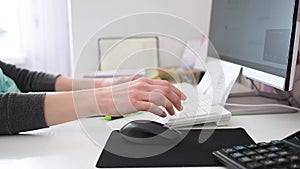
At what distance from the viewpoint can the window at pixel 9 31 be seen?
4.74 ft

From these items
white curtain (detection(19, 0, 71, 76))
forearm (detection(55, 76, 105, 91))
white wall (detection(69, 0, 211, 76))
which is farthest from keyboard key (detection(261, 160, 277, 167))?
white curtain (detection(19, 0, 71, 76))

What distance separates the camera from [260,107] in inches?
32.7

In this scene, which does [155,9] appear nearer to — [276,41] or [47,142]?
[276,41]

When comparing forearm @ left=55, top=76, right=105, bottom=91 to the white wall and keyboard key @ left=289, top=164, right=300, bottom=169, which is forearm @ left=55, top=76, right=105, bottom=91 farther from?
keyboard key @ left=289, top=164, right=300, bottom=169

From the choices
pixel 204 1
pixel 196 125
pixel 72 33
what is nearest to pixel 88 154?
pixel 196 125

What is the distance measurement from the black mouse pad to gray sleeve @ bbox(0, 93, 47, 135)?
0.51 ft

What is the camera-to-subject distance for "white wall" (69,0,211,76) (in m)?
1.29

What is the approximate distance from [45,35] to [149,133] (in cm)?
103

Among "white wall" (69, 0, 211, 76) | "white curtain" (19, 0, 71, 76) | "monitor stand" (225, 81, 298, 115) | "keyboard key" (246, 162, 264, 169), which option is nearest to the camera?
"keyboard key" (246, 162, 264, 169)

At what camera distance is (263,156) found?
0.48 meters

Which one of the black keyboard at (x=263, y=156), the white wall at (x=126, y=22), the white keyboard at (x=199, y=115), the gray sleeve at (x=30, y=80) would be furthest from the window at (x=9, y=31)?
the black keyboard at (x=263, y=156)

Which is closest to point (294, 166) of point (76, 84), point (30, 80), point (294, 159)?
point (294, 159)

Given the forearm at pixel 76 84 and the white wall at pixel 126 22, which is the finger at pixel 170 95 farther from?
the white wall at pixel 126 22

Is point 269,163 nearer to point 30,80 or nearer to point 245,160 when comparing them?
point 245,160
